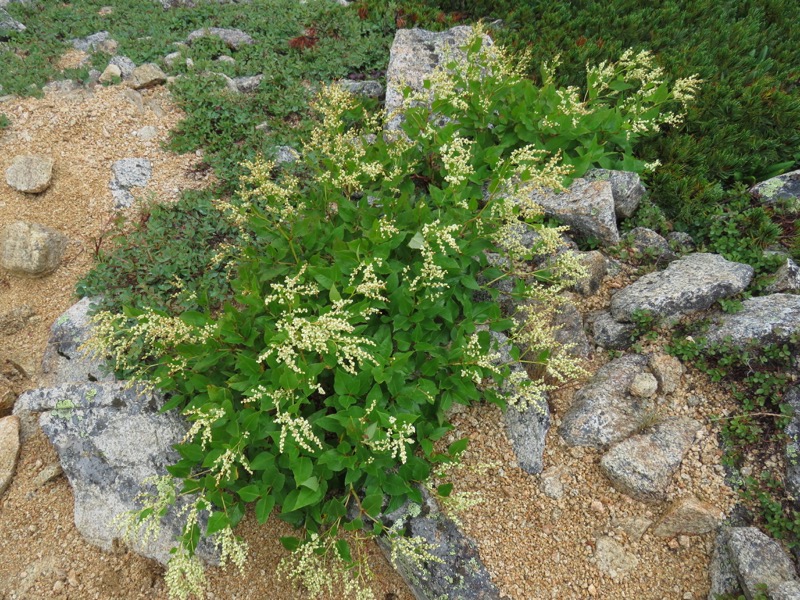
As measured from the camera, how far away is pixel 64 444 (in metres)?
4.67

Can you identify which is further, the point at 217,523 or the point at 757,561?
the point at 757,561

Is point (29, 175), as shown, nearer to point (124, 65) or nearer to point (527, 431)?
point (124, 65)

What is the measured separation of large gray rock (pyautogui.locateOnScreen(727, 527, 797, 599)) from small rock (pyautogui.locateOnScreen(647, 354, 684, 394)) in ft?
4.10

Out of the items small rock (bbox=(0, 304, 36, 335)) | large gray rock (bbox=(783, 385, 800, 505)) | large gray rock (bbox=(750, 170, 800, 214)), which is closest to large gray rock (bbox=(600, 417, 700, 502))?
large gray rock (bbox=(783, 385, 800, 505))

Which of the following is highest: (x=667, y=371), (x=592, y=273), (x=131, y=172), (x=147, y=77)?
(x=147, y=77)

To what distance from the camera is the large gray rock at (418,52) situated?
7996 millimetres

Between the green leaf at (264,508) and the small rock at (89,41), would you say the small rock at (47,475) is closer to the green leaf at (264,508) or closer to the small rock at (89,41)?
the green leaf at (264,508)

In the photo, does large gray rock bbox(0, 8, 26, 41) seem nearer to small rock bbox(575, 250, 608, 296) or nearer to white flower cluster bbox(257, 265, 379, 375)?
white flower cluster bbox(257, 265, 379, 375)

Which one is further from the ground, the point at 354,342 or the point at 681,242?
the point at 354,342

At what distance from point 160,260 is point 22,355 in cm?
183

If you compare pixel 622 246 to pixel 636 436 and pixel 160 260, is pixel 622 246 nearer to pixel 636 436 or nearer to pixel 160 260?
pixel 636 436

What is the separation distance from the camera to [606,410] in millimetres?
4562

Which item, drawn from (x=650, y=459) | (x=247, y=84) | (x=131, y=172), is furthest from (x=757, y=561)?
(x=247, y=84)

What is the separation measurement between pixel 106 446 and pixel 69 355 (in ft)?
5.13
